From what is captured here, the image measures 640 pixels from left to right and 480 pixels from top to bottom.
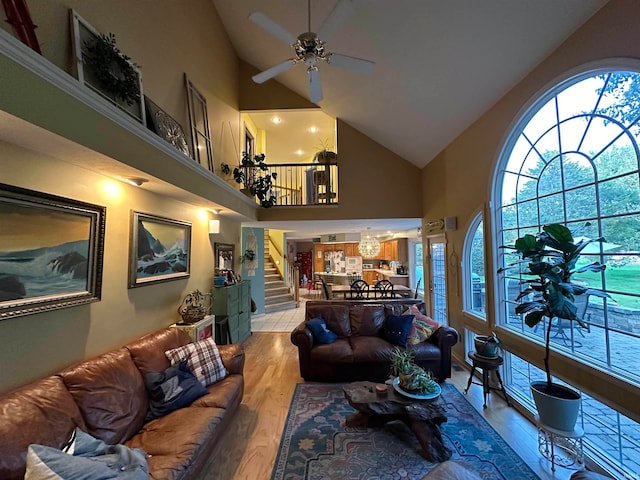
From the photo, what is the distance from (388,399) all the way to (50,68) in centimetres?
316

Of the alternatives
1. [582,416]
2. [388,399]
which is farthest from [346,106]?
[582,416]

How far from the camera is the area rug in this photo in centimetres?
207

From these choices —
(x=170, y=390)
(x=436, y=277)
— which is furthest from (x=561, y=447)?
(x=170, y=390)

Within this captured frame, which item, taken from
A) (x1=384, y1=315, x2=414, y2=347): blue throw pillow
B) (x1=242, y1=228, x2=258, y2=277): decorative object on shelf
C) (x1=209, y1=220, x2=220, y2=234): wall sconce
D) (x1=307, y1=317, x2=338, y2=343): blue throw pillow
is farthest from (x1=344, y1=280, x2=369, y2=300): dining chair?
(x1=209, y1=220, x2=220, y2=234): wall sconce

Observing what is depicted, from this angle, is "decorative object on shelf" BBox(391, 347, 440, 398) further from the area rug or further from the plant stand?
the plant stand

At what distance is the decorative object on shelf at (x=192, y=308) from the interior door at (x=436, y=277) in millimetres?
3835

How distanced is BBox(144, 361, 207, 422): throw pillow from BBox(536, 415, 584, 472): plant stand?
284 cm

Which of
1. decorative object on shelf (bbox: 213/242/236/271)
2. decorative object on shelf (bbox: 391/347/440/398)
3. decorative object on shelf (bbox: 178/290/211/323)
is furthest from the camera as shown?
decorative object on shelf (bbox: 213/242/236/271)

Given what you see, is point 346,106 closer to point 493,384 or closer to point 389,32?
point 389,32

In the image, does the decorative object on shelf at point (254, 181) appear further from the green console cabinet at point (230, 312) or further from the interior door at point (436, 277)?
the interior door at point (436, 277)

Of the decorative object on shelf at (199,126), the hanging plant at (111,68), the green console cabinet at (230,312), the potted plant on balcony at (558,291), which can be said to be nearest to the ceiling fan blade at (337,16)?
the hanging plant at (111,68)

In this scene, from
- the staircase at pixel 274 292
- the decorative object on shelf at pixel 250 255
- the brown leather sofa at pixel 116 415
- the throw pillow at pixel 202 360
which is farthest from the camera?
the staircase at pixel 274 292

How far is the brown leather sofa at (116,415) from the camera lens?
144 cm

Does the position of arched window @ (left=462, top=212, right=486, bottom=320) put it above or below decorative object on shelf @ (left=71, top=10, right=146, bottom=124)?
below
